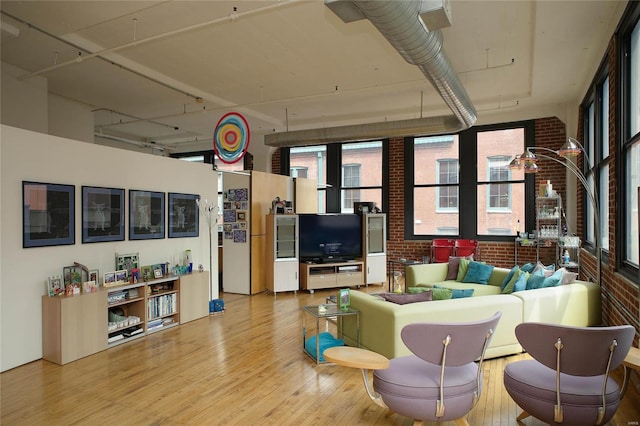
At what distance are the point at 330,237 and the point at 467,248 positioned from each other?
3.09m

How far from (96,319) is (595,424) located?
4.81 meters

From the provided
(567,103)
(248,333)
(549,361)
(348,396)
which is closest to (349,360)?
(348,396)

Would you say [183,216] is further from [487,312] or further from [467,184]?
[467,184]

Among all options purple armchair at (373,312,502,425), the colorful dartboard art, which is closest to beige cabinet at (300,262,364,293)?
the colorful dartboard art

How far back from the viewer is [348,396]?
11.9ft

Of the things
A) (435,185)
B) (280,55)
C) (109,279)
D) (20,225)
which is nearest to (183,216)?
(109,279)

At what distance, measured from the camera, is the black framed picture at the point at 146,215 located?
5609 mm

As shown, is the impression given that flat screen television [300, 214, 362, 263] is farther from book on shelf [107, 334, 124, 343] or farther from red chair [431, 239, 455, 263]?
book on shelf [107, 334, 124, 343]

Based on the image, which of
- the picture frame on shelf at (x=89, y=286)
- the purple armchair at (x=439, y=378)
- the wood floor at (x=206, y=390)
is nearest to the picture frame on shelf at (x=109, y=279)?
the picture frame on shelf at (x=89, y=286)

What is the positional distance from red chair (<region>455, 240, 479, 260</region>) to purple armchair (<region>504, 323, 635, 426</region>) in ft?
21.4

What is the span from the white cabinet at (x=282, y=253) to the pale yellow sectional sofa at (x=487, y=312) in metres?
3.58

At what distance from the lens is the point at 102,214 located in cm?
519

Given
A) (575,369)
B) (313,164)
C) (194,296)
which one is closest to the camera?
(575,369)

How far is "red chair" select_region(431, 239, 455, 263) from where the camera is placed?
940cm
